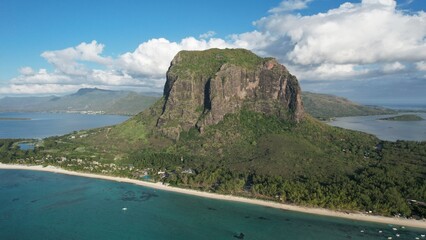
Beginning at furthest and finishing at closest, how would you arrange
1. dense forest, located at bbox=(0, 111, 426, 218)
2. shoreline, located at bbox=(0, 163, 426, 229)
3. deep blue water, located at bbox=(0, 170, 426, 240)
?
dense forest, located at bbox=(0, 111, 426, 218) < shoreline, located at bbox=(0, 163, 426, 229) < deep blue water, located at bbox=(0, 170, 426, 240)

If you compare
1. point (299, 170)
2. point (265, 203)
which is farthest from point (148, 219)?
point (299, 170)

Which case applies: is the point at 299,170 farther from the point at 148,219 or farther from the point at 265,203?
the point at 148,219

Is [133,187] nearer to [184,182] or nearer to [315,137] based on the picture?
[184,182]

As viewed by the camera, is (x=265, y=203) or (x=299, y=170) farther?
(x=299, y=170)

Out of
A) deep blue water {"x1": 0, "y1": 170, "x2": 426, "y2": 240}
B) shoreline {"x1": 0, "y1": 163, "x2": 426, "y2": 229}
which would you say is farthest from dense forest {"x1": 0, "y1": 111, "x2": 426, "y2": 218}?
deep blue water {"x1": 0, "y1": 170, "x2": 426, "y2": 240}

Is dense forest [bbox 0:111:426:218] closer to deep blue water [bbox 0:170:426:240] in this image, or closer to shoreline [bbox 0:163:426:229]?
shoreline [bbox 0:163:426:229]

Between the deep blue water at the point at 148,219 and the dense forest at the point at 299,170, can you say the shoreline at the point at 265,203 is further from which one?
the deep blue water at the point at 148,219

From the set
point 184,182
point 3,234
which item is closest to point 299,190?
point 184,182

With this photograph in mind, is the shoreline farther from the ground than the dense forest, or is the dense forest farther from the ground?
the dense forest

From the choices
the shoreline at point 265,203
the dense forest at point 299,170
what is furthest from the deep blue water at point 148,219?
the dense forest at point 299,170
